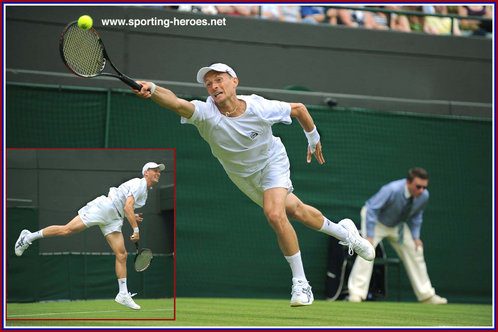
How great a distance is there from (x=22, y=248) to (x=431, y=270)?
6259 millimetres

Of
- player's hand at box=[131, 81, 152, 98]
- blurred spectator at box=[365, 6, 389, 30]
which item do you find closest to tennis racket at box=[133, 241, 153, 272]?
player's hand at box=[131, 81, 152, 98]

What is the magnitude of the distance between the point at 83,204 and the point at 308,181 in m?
4.95

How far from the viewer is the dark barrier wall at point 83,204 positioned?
5840 millimetres

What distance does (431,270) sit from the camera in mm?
10773

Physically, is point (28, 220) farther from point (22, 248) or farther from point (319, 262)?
point (319, 262)

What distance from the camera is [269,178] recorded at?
238 inches

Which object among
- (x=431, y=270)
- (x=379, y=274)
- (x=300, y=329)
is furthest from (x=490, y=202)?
(x=300, y=329)

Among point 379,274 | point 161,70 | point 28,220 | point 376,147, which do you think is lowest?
point 379,274

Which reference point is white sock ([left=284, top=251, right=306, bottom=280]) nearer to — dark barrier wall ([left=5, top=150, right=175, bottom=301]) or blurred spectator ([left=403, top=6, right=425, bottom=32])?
dark barrier wall ([left=5, top=150, right=175, bottom=301])

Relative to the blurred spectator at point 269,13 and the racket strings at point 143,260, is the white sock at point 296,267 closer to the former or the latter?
the racket strings at point 143,260

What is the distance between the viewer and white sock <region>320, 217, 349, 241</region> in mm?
6277

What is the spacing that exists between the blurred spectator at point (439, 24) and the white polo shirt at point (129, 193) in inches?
294

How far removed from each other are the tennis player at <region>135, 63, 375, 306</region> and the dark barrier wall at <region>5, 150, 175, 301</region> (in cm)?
48

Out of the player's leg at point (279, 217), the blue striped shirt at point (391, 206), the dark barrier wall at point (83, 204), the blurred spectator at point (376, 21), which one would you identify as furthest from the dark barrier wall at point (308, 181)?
the player's leg at point (279, 217)
